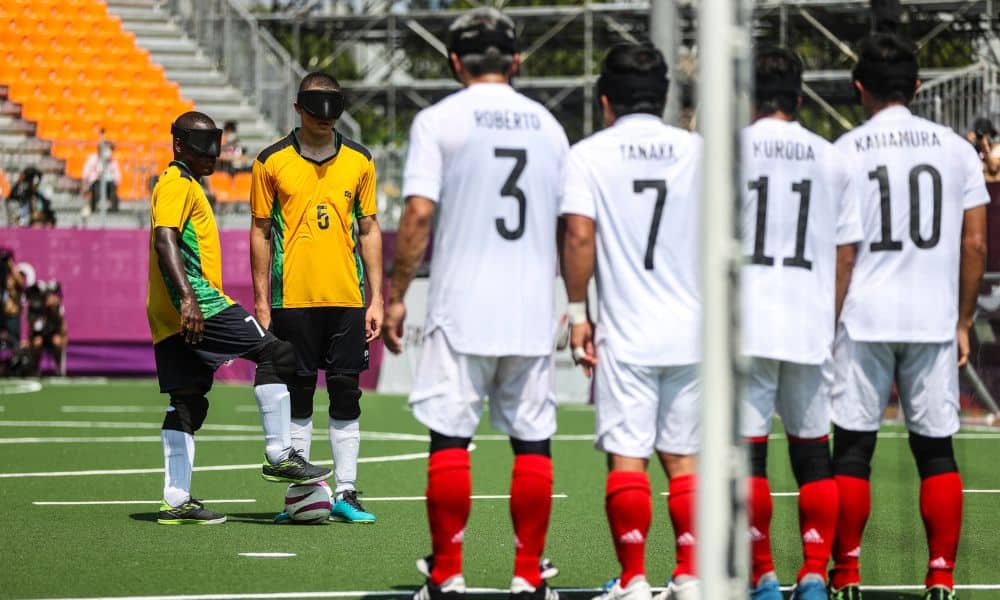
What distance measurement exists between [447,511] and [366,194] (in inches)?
137

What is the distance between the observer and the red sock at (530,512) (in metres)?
6.54

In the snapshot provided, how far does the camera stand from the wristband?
21.6ft

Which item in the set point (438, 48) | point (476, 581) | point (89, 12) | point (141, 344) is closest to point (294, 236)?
point (476, 581)

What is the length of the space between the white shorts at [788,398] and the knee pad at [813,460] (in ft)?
0.11

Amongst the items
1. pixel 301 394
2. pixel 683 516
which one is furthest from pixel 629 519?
pixel 301 394

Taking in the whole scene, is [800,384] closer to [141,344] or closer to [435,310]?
[435,310]

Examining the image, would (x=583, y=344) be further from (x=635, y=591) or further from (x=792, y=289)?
(x=635, y=591)

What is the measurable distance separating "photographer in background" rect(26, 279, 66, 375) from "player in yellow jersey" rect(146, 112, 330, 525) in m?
14.0

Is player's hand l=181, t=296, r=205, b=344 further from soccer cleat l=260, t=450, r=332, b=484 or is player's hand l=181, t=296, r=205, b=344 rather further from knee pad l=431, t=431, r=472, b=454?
knee pad l=431, t=431, r=472, b=454

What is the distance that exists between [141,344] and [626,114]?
700 inches

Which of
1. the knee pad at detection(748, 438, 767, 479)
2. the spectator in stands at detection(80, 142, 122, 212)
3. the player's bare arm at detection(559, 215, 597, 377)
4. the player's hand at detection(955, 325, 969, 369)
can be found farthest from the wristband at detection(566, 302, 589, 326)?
the spectator in stands at detection(80, 142, 122, 212)

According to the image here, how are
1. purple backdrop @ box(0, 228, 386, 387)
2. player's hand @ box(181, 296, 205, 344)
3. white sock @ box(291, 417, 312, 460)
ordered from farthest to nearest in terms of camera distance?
1. purple backdrop @ box(0, 228, 386, 387)
2. white sock @ box(291, 417, 312, 460)
3. player's hand @ box(181, 296, 205, 344)

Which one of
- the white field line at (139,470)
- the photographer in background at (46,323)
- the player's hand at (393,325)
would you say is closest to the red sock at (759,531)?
the player's hand at (393,325)

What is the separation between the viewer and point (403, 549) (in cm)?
840
